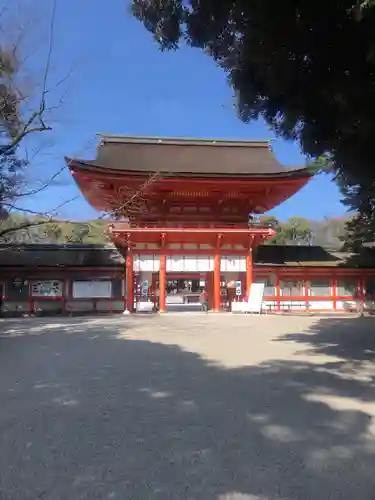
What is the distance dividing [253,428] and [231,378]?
2341 mm

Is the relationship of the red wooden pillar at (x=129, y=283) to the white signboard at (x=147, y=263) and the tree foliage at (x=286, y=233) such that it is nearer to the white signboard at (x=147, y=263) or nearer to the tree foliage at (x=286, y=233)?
the white signboard at (x=147, y=263)

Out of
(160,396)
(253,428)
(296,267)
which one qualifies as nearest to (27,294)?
(296,267)

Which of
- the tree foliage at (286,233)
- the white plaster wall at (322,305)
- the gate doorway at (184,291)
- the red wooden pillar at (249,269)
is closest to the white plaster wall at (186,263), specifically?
the red wooden pillar at (249,269)

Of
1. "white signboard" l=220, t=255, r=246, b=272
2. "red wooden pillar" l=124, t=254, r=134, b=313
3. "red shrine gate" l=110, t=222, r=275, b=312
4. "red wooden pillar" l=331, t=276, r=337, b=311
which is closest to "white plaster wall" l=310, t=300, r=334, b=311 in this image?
"red wooden pillar" l=331, t=276, r=337, b=311

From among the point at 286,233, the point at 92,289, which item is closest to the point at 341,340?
the point at 92,289

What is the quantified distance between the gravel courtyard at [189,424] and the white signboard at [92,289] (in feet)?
42.8

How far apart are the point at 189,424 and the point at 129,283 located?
57.5 feet

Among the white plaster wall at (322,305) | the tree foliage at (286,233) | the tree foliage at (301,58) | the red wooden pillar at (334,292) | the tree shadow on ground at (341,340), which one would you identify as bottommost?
the tree shadow on ground at (341,340)

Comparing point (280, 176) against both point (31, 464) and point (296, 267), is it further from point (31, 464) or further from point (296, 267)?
point (31, 464)

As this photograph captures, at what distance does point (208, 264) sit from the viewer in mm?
22547

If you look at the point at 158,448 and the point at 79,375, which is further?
the point at 79,375

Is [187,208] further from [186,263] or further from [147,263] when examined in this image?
[147,263]

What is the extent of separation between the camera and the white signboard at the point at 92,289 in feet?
74.5

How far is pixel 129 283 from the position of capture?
2197 cm
